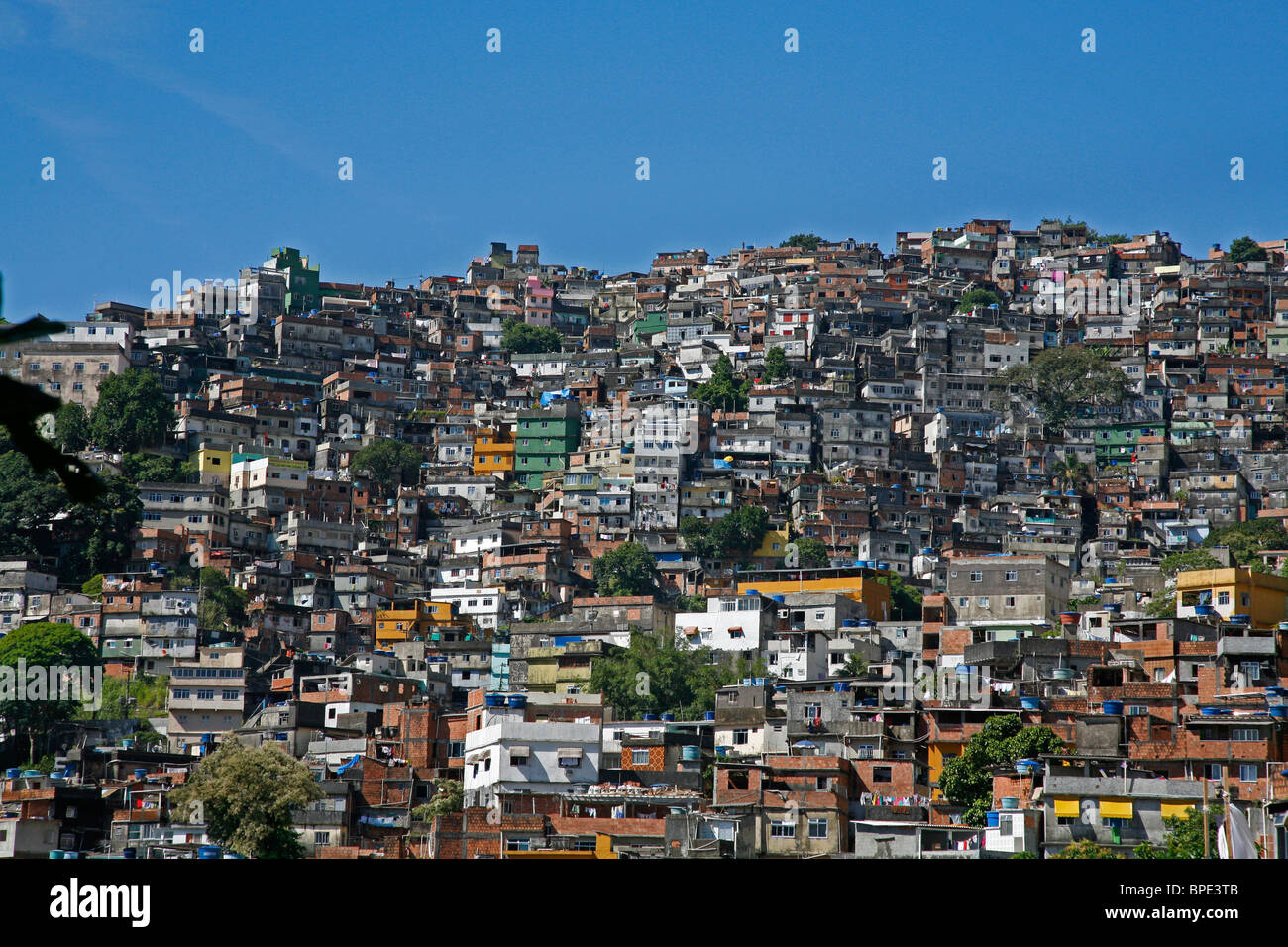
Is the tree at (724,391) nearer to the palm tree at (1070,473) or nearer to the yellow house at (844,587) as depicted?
the palm tree at (1070,473)

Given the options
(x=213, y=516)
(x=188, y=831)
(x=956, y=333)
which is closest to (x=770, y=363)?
(x=956, y=333)

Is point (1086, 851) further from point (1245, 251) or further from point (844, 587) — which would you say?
point (1245, 251)

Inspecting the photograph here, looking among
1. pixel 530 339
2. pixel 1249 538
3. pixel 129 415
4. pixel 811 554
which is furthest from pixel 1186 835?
pixel 530 339

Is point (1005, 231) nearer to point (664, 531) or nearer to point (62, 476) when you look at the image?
point (664, 531)

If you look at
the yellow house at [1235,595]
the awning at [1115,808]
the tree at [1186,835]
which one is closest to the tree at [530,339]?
the yellow house at [1235,595]

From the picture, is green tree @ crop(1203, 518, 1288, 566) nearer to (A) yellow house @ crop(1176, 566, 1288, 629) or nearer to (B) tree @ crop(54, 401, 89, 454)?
(A) yellow house @ crop(1176, 566, 1288, 629)
